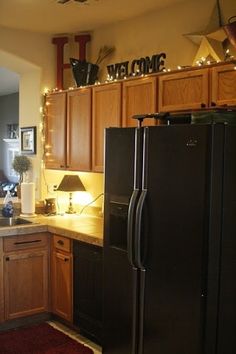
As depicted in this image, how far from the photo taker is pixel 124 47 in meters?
4.18

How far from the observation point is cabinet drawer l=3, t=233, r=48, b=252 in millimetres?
3736

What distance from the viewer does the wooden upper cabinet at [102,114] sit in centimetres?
376

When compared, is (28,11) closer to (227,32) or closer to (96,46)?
(96,46)

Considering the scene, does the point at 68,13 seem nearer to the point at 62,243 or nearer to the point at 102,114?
the point at 102,114

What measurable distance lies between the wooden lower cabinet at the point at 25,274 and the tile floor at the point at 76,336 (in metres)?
0.18

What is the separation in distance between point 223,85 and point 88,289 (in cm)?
194

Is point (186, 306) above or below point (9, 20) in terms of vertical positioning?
below

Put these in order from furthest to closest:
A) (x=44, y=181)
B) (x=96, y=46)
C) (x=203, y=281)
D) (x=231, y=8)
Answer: (x=44, y=181) < (x=96, y=46) < (x=231, y=8) < (x=203, y=281)

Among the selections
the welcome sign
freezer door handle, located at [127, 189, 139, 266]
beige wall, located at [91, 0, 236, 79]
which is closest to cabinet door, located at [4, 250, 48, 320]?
freezer door handle, located at [127, 189, 139, 266]

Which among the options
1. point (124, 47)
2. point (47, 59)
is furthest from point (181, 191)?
point (47, 59)

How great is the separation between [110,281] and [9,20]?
9.12ft

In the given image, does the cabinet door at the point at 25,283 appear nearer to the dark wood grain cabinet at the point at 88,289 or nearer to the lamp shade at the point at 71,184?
the dark wood grain cabinet at the point at 88,289

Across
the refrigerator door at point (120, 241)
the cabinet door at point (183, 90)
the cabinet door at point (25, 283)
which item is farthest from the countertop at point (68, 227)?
the cabinet door at point (183, 90)

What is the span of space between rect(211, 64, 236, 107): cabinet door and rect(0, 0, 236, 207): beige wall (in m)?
0.68
